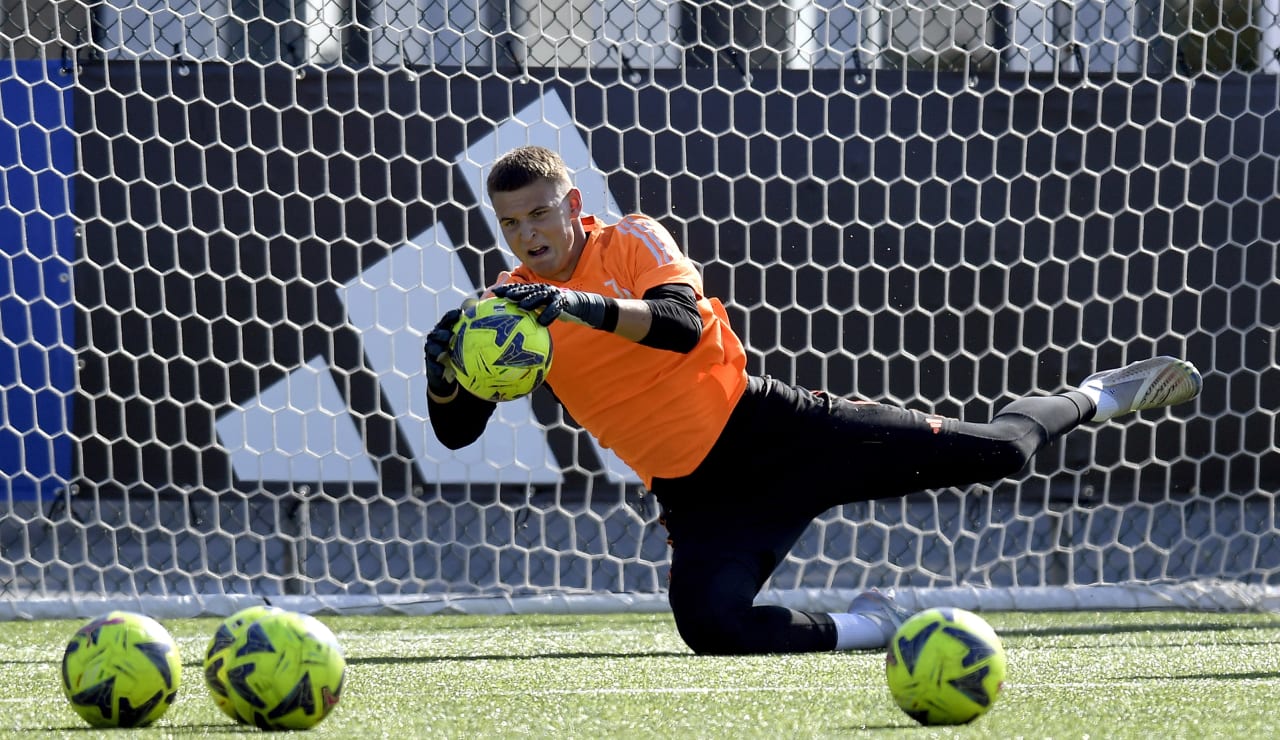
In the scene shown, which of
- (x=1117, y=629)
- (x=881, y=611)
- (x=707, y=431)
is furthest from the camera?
(x=1117, y=629)

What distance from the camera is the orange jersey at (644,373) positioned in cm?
411

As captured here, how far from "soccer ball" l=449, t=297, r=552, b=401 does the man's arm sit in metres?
0.04

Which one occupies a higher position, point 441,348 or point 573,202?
point 573,202

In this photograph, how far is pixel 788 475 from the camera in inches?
165

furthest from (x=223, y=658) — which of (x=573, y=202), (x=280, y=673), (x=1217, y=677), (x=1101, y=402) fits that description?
(x=1101, y=402)

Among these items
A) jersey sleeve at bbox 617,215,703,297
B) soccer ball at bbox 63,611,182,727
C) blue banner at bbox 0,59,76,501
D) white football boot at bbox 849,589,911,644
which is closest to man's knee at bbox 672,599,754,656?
white football boot at bbox 849,589,911,644

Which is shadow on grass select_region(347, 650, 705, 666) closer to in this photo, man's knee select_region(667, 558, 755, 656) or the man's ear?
man's knee select_region(667, 558, 755, 656)

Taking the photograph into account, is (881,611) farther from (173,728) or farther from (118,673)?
(118,673)

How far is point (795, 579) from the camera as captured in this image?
6.53 meters

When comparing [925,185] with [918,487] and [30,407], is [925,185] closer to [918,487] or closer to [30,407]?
[918,487]

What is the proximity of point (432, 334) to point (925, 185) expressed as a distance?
3066 mm

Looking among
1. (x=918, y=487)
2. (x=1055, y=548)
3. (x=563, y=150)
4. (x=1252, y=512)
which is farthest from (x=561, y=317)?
(x=1252, y=512)

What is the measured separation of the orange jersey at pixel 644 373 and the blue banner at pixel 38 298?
2720 millimetres

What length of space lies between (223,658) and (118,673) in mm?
237
